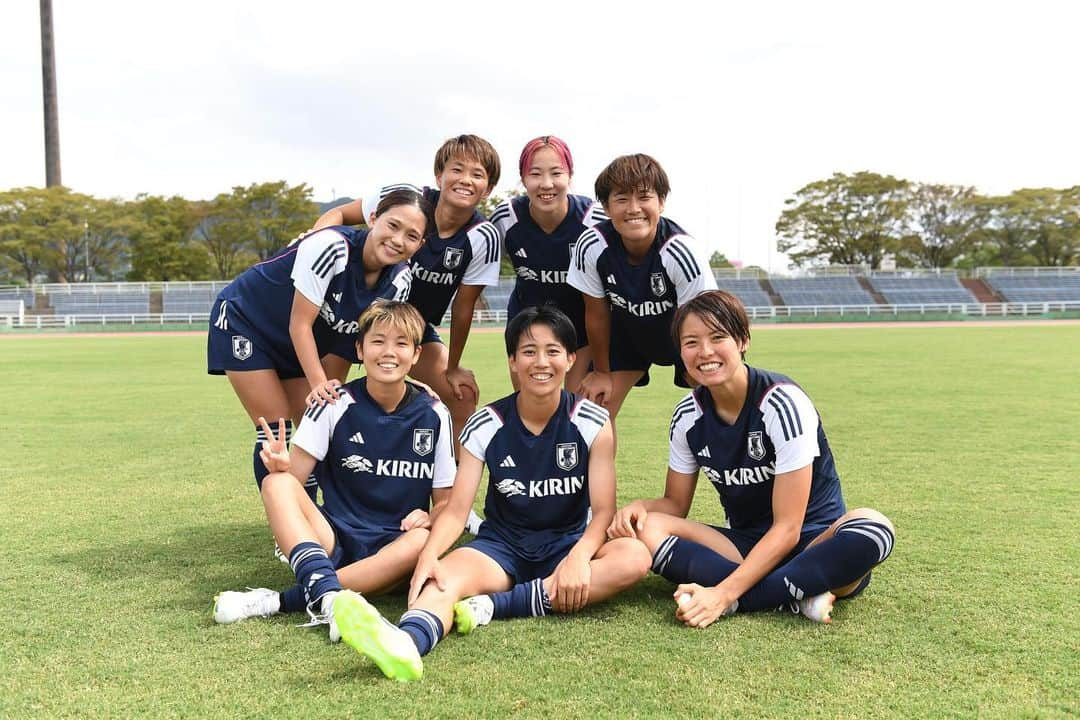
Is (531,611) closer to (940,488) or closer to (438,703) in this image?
(438,703)

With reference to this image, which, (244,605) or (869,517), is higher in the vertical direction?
(869,517)

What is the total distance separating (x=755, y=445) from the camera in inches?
121

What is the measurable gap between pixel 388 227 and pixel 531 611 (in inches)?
69.3

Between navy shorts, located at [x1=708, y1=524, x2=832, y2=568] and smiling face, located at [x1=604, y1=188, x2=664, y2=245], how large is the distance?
1382mm

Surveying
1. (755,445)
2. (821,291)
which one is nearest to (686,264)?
(755,445)

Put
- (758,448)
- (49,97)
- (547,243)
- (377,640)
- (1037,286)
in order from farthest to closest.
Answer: (1037,286), (49,97), (547,243), (758,448), (377,640)

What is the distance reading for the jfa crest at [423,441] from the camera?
11.3 feet

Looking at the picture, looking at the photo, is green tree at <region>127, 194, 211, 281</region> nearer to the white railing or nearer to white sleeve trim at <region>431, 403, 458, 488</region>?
the white railing

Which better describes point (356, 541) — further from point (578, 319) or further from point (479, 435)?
point (578, 319)

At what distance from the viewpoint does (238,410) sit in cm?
893

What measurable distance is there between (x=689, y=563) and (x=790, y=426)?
0.65m

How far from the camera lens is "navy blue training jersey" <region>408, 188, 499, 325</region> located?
4211 mm

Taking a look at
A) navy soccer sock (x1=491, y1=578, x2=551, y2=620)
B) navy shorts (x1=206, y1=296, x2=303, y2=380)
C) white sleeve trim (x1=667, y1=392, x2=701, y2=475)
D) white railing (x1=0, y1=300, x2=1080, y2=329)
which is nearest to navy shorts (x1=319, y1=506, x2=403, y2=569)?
navy soccer sock (x1=491, y1=578, x2=551, y2=620)

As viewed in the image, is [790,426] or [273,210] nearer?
[790,426]
